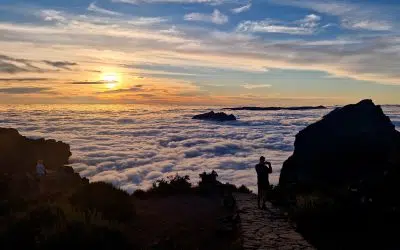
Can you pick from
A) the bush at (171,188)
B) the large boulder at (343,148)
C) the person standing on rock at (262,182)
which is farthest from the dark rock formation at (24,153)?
the person standing on rock at (262,182)

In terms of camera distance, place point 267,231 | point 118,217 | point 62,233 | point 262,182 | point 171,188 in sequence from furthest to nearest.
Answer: point 171,188
point 262,182
point 118,217
point 267,231
point 62,233

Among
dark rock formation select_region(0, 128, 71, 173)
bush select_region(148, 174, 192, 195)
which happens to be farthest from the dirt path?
dark rock formation select_region(0, 128, 71, 173)

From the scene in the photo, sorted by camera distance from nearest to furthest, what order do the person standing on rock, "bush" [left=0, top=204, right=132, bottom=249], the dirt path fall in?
"bush" [left=0, top=204, right=132, bottom=249], the dirt path, the person standing on rock

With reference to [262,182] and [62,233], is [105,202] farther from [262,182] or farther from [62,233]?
[262,182]

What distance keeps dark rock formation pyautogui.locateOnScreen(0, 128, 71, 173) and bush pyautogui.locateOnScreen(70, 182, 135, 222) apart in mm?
29880

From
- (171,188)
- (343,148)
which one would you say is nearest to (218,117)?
(171,188)

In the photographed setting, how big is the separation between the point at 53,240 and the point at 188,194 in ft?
30.7

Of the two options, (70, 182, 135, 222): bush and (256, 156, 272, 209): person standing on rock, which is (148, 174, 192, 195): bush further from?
(256, 156, 272, 209): person standing on rock

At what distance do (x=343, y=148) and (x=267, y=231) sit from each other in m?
7.83

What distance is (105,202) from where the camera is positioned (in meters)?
12.9

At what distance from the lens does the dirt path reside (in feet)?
29.6

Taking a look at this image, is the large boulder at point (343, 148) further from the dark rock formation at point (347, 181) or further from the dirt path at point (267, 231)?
the dirt path at point (267, 231)

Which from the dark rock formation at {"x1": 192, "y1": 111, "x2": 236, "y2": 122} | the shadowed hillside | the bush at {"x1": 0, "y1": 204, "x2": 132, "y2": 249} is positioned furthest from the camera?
the dark rock formation at {"x1": 192, "y1": 111, "x2": 236, "y2": 122}

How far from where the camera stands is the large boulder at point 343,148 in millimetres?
15992
